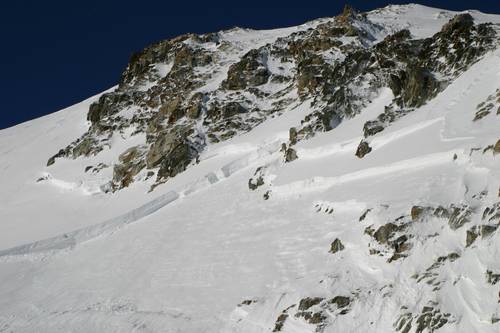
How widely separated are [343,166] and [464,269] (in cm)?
1092

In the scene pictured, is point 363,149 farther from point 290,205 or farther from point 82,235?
point 82,235

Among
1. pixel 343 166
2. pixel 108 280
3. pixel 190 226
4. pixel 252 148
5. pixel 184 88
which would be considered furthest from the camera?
pixel 184 88

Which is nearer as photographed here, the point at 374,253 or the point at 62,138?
the point at 374,253

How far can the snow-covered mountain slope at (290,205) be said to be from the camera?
14.3 metres

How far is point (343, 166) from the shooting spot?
2361 centimetres

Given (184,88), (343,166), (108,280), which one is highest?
(184,88)

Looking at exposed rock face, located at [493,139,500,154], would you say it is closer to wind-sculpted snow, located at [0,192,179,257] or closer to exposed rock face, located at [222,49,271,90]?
wind-sculpted snow, located at [0,192,179,257]

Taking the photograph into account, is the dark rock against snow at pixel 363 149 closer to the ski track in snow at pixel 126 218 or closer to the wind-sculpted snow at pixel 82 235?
the ski track in snow at pixel 126 218

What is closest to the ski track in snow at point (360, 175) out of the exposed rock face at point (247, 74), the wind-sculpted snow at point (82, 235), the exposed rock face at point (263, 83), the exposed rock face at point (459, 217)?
the exposed rock face at point (263, 83)

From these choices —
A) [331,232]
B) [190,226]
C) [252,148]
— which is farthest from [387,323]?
[252,148]

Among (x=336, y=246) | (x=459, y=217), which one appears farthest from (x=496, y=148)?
(x=336, y=246)

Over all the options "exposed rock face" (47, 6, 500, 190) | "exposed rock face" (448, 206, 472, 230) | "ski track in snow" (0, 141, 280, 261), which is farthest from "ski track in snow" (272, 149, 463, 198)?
"ski track in snow" (0, 141, 280, 261)

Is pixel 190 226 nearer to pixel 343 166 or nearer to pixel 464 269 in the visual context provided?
pixel 343 166

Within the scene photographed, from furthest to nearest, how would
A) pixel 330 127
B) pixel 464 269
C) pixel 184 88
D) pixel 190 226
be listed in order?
pixel 184 88 < pixel 330 127 < pixel 190 226 < pixel 464 269
